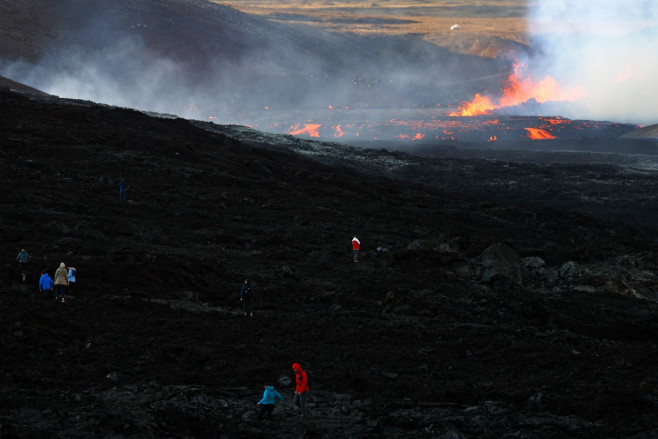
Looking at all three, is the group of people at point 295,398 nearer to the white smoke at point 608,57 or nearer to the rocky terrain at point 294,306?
the rocky terrain at point 294,306

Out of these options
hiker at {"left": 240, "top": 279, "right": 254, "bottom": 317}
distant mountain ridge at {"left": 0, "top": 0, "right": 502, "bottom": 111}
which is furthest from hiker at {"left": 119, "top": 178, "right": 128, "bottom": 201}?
distant mountain ridge at {"left": 0, "top": 0, "right": 502, "bottom": 111}

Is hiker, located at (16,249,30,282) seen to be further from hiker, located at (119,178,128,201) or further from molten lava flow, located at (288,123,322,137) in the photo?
molten lava flow, located at (288,123,322,137)

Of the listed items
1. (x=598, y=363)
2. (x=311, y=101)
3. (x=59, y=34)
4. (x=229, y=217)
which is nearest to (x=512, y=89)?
(x=311, y=101)

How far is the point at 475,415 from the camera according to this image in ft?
43.4

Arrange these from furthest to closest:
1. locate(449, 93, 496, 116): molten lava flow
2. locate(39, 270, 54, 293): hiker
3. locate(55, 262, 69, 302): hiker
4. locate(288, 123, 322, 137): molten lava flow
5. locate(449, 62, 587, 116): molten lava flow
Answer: locate(449, 62, 587, 116): molten lava flow
locate(449, 93, 496, 116): molten lava flow
locate(288, 123, 322, 137): molten lava flow
locate(39, 270, 54, 293): hiker
locate(55, 262, 69, 302): hiker

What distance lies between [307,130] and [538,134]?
33.2 meters

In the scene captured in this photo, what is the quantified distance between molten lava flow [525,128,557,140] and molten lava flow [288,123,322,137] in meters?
30.0

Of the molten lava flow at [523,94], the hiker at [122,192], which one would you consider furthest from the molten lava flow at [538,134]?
the hiker at [122,192]

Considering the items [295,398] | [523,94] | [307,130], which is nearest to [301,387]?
[295,398]

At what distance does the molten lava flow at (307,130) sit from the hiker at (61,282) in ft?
270

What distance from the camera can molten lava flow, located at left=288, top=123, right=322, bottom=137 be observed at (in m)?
102

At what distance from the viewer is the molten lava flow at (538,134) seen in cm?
10669

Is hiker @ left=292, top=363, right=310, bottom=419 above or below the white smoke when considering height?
below

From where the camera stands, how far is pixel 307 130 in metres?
104
